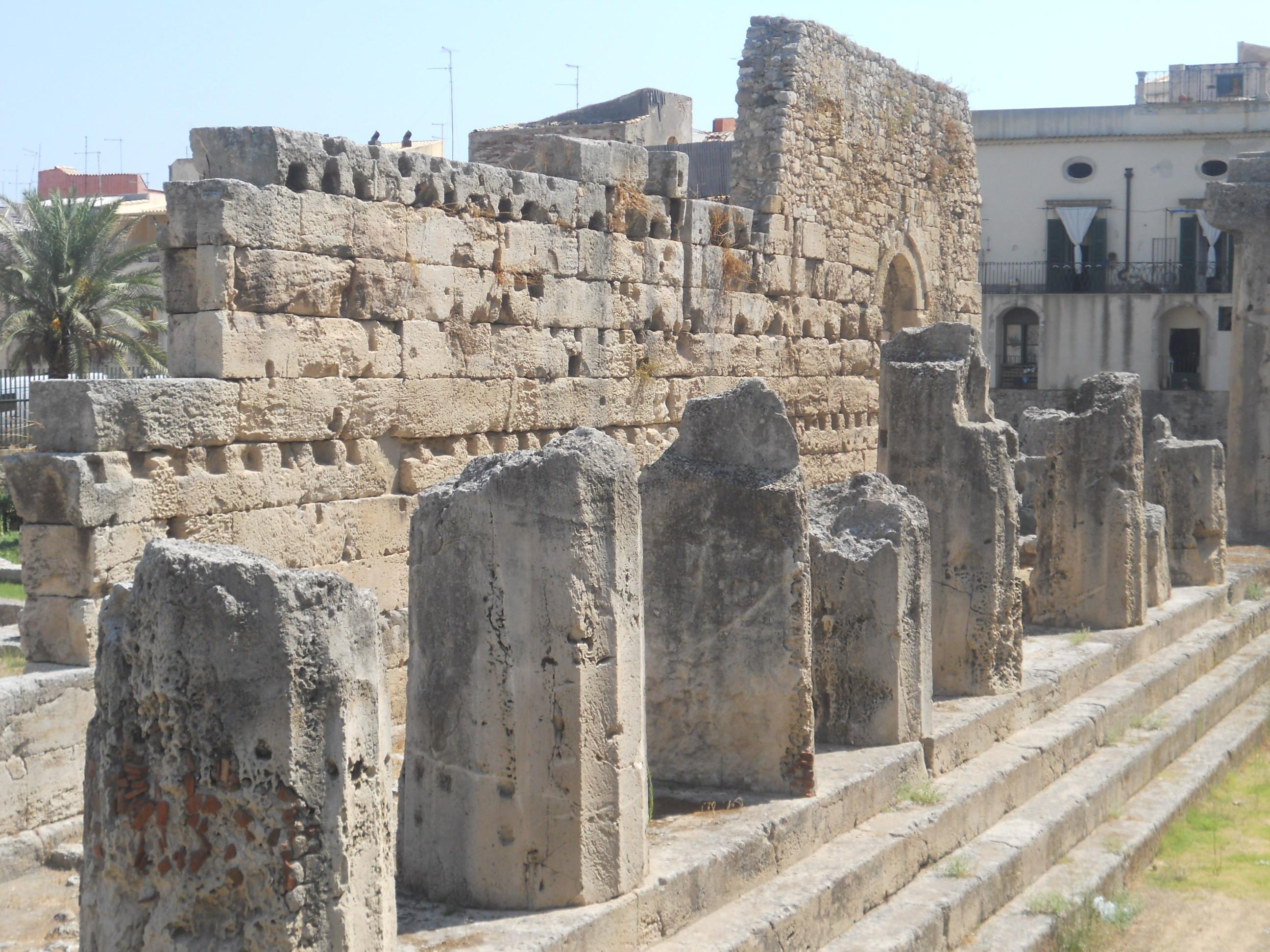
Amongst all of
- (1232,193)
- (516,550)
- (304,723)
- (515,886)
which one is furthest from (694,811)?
(1232,193)

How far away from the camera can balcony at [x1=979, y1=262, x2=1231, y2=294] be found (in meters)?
32.6

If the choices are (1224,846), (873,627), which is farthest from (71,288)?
(1224,846)

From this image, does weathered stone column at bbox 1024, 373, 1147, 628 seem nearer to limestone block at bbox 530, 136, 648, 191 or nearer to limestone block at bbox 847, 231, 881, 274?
limestone block at bbox 530, 136, 648, 191

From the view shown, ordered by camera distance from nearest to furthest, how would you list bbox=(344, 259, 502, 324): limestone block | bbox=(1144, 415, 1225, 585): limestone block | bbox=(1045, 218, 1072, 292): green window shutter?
bbox=(344, 259, 502, 324): limestone block < bbox=(1144, 415, 1225, 585): limestone block < bbox=(1045, 218, 1072, 292): green window shutter

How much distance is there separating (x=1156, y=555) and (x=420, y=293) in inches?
243

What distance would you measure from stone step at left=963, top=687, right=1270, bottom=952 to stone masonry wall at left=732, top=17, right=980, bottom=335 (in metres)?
5.41

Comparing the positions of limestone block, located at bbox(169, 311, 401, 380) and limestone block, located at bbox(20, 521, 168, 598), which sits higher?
limestone block, located at bbox(169, 311, 401, 380)

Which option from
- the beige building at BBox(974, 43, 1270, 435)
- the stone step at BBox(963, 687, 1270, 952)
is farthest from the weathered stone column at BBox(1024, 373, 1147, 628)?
the beige building at BBox(974, 43, 1270, 435)

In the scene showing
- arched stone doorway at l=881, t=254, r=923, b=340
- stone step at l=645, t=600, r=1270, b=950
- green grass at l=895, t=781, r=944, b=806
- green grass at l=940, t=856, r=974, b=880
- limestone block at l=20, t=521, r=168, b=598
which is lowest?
green grass at l=940, t=856, r=974, b=880

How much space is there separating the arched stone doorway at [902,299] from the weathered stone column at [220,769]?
494 inches

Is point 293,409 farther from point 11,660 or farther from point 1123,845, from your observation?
point 1123,845

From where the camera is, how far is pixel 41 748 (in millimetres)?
6363

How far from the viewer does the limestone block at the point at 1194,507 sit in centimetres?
1287

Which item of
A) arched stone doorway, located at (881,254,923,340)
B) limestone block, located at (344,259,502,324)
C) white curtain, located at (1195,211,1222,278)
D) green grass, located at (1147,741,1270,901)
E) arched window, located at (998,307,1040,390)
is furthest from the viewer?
arched window, located at (998,307,1040,390)
